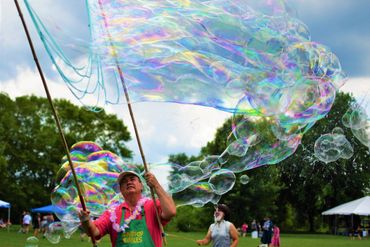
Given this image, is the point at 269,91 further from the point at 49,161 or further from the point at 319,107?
the point at 49,161

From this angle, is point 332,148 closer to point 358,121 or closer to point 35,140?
point 358,121

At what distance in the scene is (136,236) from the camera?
493 centimetres

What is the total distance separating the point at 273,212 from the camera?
5916cm

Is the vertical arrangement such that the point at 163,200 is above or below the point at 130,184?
below

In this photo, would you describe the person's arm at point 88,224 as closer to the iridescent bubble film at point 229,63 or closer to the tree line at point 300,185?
the iridescent bubble film at point 229,63

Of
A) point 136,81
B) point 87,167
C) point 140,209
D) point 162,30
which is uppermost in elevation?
point 162,30

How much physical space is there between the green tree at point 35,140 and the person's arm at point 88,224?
56.1 m

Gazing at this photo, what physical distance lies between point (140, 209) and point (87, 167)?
773 cm

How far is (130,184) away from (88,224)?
0.52m

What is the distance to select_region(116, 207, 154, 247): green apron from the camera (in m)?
4.89

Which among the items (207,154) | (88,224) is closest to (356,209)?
(207,154)

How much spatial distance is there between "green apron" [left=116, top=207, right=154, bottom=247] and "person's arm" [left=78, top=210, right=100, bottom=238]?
0.21 meters

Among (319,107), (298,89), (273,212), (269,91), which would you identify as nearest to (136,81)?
(269,91)

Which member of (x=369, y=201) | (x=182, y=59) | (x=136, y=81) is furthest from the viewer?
(x=369, y=201)
